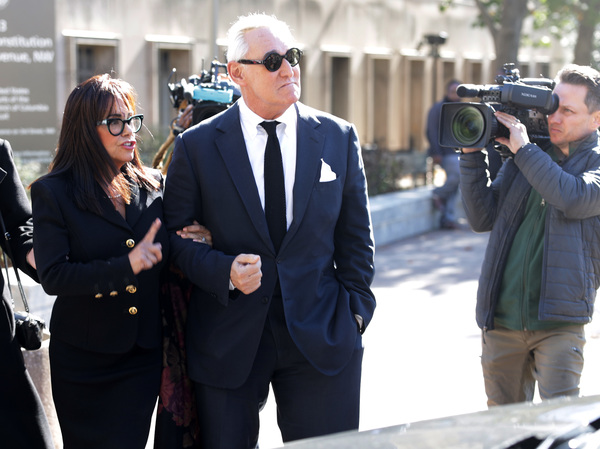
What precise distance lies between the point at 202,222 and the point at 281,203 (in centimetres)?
32

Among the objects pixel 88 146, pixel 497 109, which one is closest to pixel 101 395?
pixel 88 146

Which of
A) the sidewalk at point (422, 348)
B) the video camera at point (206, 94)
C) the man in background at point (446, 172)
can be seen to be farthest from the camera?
the man in background at point (446, 172)

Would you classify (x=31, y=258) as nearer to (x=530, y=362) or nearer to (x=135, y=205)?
(x=135, y=205)

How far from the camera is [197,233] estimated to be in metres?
3.52

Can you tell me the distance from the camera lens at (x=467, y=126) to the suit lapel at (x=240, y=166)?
1.06m

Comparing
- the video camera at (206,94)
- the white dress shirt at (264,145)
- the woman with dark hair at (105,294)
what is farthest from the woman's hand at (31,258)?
the video camera at (206,94)

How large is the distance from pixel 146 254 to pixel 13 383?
0.77 meters

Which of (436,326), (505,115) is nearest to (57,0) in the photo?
(436,326)

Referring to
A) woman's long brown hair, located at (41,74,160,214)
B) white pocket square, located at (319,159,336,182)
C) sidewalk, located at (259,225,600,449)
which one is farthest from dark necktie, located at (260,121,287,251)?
sidewalk, located at (259,225,600,449)

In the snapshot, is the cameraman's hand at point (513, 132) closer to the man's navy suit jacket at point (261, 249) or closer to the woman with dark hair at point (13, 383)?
the man's navy suit jacket at point (261, 249)

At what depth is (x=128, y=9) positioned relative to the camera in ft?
54.6

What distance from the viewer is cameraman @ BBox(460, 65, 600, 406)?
155 inches

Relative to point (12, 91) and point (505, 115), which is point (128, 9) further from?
point (505, 115)

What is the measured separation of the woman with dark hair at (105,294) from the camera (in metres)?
3.48
